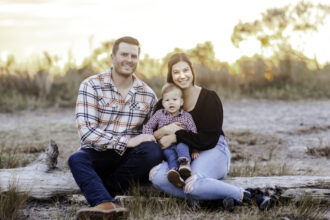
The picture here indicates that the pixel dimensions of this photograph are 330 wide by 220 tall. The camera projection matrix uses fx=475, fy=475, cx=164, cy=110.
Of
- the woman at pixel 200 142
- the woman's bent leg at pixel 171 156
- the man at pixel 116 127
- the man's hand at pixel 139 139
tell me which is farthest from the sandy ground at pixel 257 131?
the woman's bent leg at pixel 171 156

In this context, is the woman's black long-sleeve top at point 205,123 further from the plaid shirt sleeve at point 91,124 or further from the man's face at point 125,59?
the plaid shirt sleeve at point 91,124

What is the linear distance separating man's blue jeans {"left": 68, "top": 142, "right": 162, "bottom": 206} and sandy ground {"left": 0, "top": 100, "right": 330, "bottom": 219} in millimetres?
557

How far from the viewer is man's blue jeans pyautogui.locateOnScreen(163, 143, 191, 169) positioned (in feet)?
13.8

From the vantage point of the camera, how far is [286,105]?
10.5 metres

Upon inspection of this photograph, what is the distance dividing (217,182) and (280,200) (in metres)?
0.59

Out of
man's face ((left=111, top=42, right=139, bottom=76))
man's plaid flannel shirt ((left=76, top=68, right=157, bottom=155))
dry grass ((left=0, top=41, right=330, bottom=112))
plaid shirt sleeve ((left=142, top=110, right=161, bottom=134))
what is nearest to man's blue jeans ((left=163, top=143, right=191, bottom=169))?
plaid shirt sleeve ((left=142, top=110, right=161, bottom=134))

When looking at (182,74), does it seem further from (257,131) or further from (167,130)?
(257,131)

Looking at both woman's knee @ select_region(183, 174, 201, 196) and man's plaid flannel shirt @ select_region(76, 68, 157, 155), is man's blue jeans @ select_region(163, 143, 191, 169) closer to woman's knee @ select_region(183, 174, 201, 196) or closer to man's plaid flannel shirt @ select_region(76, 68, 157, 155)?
woman's knee @ select_region(183, 174, 201, 196)

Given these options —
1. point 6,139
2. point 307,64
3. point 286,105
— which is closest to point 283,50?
point 307,64

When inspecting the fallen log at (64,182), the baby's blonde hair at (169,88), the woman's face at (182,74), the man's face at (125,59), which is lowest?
the fallen log at (64,182)

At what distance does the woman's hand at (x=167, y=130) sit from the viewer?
4.38 meters

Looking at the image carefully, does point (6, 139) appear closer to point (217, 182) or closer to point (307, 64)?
point (217, 182)

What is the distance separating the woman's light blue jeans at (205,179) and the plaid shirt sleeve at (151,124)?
0.35m

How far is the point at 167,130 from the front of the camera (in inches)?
173
